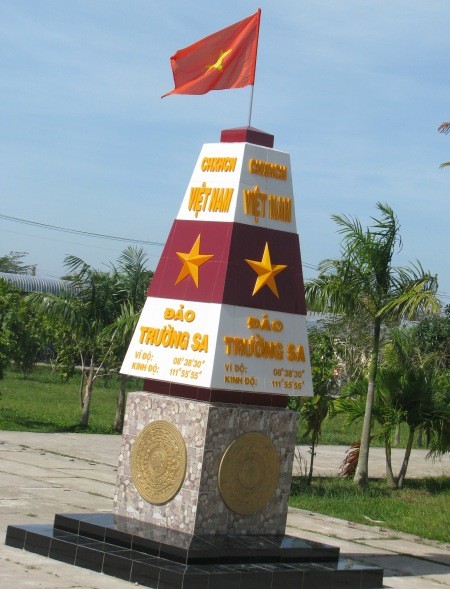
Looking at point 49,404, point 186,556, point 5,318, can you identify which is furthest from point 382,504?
point 49,404

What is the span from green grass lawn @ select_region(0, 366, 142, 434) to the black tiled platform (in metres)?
10.7

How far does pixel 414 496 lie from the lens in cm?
1491

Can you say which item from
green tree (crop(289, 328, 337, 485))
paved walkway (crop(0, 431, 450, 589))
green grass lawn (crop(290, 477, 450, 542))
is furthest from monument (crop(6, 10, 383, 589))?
green tree (crop(289, 328, 337, 485))

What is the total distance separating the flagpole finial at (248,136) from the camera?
9.48m

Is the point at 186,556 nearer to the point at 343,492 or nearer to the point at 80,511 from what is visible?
the point at 80,511

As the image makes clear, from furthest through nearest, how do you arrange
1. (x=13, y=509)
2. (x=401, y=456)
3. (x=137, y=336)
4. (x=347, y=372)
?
(x=347, y=372) < (x=401, y=456) < (x=13, y=509) < (x=137, y=336)

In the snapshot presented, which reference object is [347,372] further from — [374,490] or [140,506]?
[140,506]

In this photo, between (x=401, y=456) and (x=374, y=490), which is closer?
(x=374, y=490)

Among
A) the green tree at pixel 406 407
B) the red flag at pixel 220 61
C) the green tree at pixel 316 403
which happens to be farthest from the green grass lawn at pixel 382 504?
the red flag at pixel 220 61

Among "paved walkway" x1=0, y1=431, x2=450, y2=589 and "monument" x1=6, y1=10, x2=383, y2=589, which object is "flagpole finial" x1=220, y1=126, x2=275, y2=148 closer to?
"monument" x1=6, y1=10, x2=383, y2=589

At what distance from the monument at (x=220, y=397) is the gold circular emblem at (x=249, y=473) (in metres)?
0.01

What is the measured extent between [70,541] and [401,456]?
14.0m

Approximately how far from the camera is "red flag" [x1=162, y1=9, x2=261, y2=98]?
948 centimetres

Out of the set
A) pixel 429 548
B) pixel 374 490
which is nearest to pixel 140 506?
pixel 429 548
